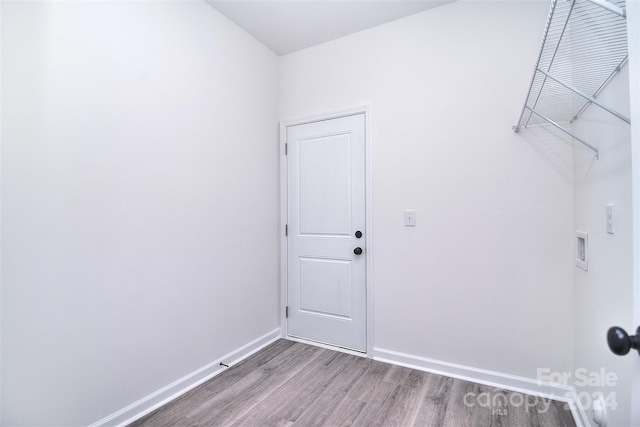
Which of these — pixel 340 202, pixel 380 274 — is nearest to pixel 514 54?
pixel 340 202

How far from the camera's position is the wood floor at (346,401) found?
172 cm

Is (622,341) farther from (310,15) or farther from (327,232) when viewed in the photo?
(310,15)

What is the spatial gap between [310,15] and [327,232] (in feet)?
6.10

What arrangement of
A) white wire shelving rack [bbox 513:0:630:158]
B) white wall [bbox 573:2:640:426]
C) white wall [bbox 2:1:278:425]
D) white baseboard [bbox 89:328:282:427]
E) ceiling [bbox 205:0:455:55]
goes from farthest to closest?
1. ceiling [bbox 205:0:455:55]
2. white baseboard [bbox 89:328:282:427]
3. white wall [bbox 2:1:278:425]
4. white wall [bbox 573:2:640:426]
5. white wire shelving rack [bbox 513:0:630:158]

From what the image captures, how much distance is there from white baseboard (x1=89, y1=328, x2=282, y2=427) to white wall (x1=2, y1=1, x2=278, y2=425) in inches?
1.7

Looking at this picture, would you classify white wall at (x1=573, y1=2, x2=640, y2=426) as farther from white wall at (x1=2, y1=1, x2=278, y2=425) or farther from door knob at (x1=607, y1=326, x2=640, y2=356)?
white wall at (x1=2, y1=1, x2=278, y2=425)

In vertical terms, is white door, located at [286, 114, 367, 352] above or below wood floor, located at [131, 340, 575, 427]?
above

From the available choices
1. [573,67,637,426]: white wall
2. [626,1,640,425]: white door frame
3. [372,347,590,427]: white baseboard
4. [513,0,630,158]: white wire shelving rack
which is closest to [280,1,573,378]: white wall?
[372,347,590,427]: white baseboard

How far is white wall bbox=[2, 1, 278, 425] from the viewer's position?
53.2 inches

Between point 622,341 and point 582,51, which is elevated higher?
point 582,51

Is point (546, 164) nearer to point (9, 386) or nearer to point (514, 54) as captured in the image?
point (514, 54)

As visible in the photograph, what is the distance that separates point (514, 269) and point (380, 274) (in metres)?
0.97

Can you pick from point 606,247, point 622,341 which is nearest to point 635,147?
point 622,341

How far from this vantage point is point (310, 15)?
7.80ft
